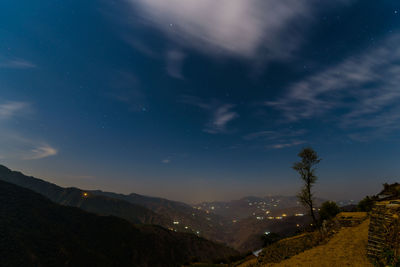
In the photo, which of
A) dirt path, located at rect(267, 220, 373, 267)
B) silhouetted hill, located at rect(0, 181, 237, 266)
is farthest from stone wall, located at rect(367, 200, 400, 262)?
silhouetted hill, located at rect(0, 181, 237, 266)

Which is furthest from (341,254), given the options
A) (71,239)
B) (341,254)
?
(71,239)

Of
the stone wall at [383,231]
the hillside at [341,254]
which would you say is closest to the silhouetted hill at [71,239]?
the hillside at [341,254]

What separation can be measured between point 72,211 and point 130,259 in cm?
5658

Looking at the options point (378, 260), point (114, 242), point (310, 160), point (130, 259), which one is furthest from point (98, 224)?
point (378, 260)

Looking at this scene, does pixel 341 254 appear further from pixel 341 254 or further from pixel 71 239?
pixel 71 239

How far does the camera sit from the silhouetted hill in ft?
266

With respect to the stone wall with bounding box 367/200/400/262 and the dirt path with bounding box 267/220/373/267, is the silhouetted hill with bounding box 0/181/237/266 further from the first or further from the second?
the stone wall with bounding box 367/200/400/262

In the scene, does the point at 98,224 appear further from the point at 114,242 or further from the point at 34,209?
the point at 34,209

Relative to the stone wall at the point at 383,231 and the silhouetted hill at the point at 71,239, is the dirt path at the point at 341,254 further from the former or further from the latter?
the silhouetted hill at the point at 71,239

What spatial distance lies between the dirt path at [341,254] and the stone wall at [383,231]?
36.6 inches

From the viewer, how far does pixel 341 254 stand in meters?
13.6

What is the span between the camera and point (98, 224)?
126312 millimetres

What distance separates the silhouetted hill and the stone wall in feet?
289

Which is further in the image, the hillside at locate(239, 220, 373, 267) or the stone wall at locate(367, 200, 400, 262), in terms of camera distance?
the hillside at locate(239, 220, 373, 267)
